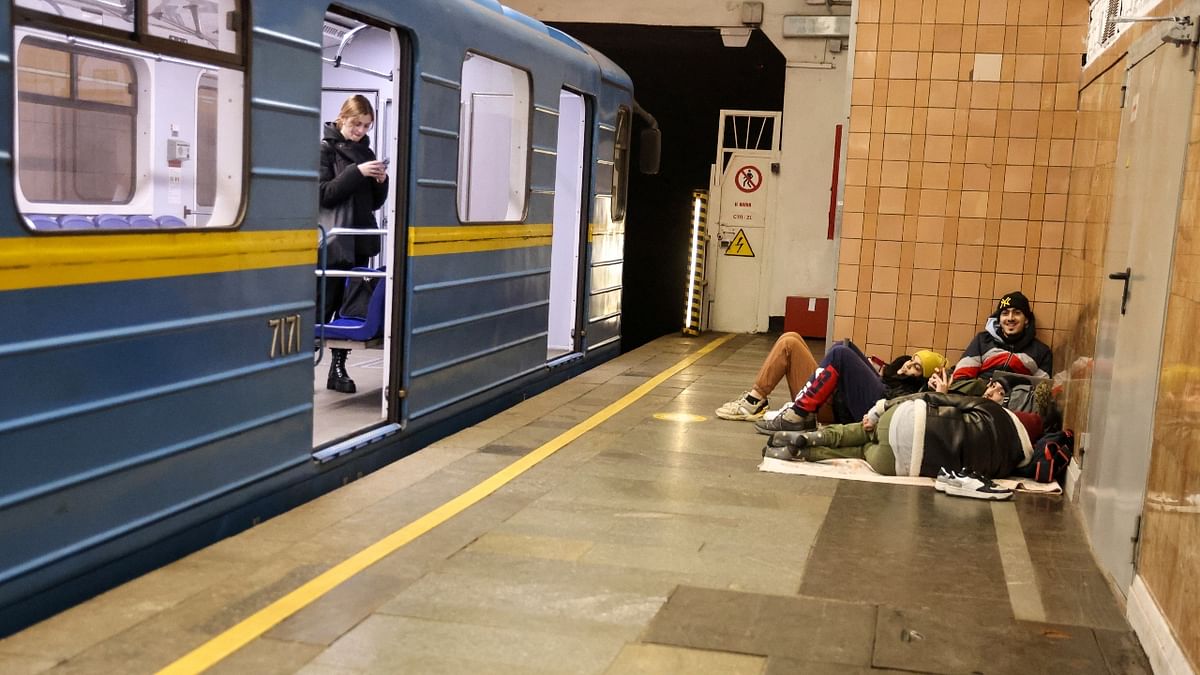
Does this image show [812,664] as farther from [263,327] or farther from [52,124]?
[52,124]

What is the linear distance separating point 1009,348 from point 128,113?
5.54m

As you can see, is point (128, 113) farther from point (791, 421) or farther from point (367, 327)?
point (791, 421)

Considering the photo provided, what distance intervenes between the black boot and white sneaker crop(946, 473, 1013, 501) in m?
3.62

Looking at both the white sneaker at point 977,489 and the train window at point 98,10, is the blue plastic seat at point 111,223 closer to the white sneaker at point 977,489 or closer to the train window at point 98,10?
the train window at point 98,10

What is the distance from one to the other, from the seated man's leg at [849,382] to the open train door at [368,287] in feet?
8.63

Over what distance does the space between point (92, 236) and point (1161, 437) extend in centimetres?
369

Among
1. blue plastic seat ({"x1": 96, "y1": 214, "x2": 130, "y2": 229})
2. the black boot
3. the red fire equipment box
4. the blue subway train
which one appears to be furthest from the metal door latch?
the red fire equipment box

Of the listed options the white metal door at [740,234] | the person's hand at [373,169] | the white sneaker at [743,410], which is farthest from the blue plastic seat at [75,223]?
the white metal door at [740,234]

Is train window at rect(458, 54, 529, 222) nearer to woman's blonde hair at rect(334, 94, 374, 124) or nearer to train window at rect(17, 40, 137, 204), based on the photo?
woman's blonde hair at rect(334, 94, 374, 124)

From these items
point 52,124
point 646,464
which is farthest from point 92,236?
point 646,464

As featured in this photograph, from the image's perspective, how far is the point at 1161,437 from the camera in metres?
4.34

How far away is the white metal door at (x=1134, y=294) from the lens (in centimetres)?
462

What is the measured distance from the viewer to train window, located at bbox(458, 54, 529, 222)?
27.7 ft

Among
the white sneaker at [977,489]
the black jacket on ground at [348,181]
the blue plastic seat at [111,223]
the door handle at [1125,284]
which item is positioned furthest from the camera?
the black jacket on ground at [348,181]
